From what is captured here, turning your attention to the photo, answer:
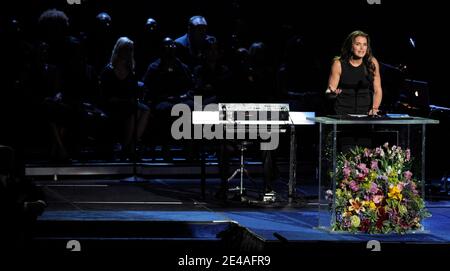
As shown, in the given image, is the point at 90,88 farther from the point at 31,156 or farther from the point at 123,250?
the point at 123,250

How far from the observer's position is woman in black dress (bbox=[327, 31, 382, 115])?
26.8 feet

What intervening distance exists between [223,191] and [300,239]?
245 cm

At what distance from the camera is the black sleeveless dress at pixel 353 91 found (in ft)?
27.1

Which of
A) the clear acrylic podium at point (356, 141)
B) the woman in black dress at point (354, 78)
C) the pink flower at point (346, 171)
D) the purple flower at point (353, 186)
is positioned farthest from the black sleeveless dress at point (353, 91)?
the purple flower at point (353, 186)

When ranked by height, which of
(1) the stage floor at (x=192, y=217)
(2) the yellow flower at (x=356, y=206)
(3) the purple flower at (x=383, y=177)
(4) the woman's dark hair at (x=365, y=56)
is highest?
(4) the woman's dark hair at (x=365, y=56)

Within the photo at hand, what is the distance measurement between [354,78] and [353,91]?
0.36 ft

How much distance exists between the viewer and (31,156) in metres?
11.5

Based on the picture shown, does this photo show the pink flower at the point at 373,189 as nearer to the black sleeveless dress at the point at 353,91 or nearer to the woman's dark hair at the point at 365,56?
the black sleeveless dress at the point at 353,91

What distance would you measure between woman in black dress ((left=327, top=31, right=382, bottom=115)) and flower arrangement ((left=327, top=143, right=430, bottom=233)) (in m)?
0.53

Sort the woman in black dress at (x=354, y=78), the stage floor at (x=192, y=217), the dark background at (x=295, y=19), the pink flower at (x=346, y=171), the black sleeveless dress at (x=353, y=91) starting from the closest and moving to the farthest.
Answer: the stage floor at (x=192, y=217)
the pink flower at (x=346, y=171)
the woman in black dress at (x=354, y=78)
the black sleeveless dress at (x=353, y=91)
the dark background at (x=295, y=19)

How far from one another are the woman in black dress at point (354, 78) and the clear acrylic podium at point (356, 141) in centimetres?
27

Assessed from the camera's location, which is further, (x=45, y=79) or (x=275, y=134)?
(x=45, y=79)
